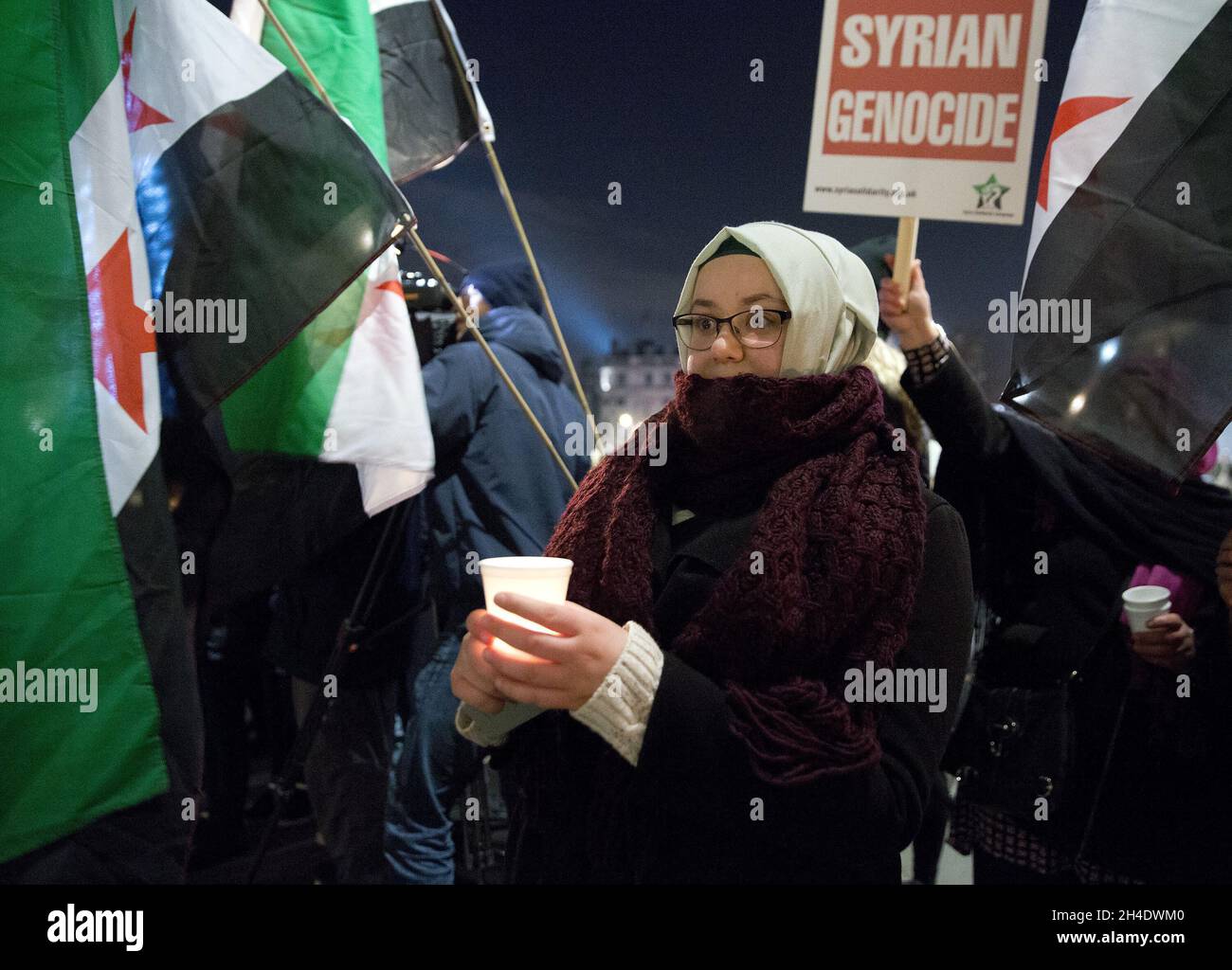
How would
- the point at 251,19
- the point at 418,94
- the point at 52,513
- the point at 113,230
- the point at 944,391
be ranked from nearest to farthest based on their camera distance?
the point at 52,513
the point at 113,230
the point at 944,391
the point at 251,19
the point at 418,94

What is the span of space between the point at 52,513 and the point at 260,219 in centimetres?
83

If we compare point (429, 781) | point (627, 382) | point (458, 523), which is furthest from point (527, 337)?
point (429, 781)

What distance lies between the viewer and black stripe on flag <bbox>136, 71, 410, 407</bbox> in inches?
84.5

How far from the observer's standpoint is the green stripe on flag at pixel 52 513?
1.86 m

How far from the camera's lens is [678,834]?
1.38 m

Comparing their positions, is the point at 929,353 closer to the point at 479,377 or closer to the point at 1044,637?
the point at 1044,637

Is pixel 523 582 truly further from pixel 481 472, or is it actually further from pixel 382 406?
pixel 481 472

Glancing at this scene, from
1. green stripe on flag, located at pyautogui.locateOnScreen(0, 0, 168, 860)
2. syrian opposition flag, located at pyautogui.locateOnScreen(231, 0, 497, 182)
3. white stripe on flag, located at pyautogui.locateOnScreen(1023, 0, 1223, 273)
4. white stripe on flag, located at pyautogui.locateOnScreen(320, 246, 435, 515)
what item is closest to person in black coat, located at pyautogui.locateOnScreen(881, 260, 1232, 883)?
white stripe on flag, located at pyautogui.locateOnScreen(1023, 0, 1223, 273)

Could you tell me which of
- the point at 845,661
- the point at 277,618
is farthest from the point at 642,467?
the point at 277,618

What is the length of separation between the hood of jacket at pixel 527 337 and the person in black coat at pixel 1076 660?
1162 millimetres

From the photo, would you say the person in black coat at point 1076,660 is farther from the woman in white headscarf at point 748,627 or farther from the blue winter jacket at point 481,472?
the blue winter jacket at point 481,472

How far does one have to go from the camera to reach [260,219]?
2199 mm

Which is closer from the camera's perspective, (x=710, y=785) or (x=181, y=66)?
(x=710, y=785)

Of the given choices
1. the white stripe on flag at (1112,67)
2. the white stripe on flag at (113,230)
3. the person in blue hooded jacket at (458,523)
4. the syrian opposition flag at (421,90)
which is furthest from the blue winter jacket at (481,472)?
the white stripe on flag at (1112,67)
